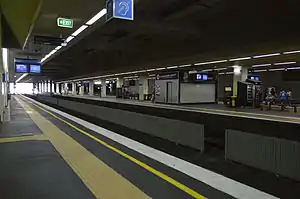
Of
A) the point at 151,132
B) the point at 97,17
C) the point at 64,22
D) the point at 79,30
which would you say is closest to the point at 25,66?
the point at 79,30

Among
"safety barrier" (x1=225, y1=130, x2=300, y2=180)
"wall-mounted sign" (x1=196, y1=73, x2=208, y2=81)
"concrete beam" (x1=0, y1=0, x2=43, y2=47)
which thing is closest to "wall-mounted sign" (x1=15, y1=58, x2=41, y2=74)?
"concrete beam" (x1=0, y1=0, x2=43, y2=47)

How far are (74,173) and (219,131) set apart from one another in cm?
889

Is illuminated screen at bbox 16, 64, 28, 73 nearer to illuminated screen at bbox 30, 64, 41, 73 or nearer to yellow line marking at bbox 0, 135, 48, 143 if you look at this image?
illuminated screen at bbox 30, 64, 41, 73

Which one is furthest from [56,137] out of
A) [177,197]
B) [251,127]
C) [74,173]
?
[251,127]

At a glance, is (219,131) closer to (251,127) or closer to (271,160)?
(251,127)

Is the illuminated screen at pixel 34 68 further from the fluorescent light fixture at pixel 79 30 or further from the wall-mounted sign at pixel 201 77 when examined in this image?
the wall-mounted sign at pixel 201 77

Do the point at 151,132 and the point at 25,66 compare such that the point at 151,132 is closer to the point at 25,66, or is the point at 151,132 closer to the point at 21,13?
the point at 21,13

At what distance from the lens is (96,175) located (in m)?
4.88

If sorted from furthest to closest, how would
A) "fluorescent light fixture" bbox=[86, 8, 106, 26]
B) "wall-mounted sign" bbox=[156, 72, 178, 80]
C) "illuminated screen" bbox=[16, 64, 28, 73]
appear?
"wall-mounted sign" bbox=[156, 72, 178, 80] → "illuminated screen" bbox=[16, 64, 28, 73] → "fluorescent light fixture" bbox=[86, 8, 106, 26]

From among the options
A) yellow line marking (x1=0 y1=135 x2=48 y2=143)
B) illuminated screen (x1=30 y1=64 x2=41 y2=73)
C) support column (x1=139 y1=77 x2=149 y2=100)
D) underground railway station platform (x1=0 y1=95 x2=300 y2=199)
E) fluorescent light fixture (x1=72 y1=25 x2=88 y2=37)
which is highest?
fluorescent light fixture (x1=72 y1=25 x2=88 y2=37)

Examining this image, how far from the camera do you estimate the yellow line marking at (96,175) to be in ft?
13.4

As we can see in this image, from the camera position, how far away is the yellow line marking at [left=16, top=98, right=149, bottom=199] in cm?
409

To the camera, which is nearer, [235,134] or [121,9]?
[235,134]

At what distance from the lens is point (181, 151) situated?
27.3 ft
